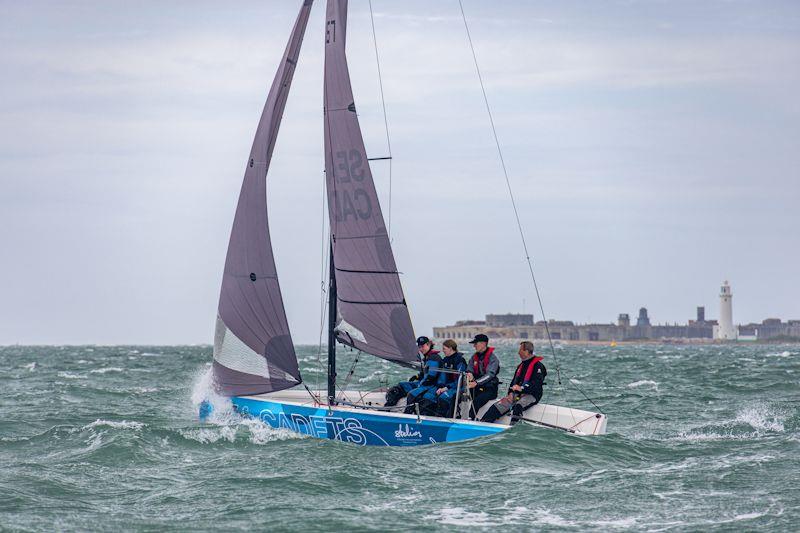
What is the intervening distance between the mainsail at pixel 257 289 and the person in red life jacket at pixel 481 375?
2771mm

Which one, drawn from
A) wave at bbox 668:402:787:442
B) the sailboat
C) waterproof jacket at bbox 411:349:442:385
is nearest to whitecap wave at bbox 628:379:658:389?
wave at bbox 668:402:787:442

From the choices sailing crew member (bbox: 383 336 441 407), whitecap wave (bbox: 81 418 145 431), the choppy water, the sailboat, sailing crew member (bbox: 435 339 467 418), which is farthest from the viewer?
whitecap wave (bbox: 81 418 145 431)

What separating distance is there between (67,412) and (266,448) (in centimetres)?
853

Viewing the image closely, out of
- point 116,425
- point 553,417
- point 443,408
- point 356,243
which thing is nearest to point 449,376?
point 443,408

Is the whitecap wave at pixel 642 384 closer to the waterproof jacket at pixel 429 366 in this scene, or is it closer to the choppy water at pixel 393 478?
the choppy water at pixel 393 478

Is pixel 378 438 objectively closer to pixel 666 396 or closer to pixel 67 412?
pixel 67 412

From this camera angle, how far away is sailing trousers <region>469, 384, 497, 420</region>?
15.0m

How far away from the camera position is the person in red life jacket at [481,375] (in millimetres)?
14828

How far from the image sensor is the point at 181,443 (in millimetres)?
16000

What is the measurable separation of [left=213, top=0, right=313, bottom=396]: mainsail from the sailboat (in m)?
0.01

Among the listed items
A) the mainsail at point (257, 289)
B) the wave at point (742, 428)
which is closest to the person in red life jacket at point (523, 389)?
the wave at point (742, 428)

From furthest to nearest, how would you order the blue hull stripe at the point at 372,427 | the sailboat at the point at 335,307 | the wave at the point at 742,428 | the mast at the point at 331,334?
1. the wave at the point at 742,428
2. the mast at the point at 331,334
3. the sailboat at the point at 335,307
4. the blue hull stripe at the point at 372,427

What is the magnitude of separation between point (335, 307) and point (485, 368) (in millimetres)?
2424

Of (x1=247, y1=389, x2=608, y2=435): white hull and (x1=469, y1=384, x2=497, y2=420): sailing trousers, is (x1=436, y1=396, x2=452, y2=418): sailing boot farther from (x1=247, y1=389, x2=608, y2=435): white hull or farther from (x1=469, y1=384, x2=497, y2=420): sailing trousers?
(x1=469, y1=384, x2=497, y2=420): sailing trousers
